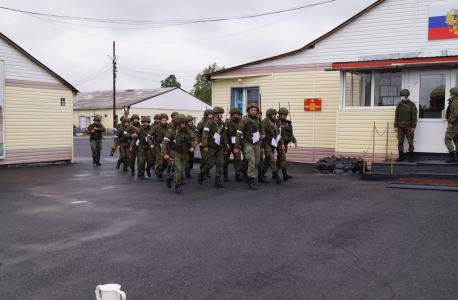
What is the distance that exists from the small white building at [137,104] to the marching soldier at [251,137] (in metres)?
39.9

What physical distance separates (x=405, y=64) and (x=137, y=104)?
41588 mm

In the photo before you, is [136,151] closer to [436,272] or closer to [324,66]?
[324,66]

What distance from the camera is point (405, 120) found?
37.8 ft

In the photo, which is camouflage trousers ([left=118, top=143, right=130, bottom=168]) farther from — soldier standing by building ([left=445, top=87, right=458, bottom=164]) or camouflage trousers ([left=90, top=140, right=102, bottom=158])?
soldier standing by building ([left=445, top=87, right=458, bottom=164])

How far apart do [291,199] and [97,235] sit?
419 cm

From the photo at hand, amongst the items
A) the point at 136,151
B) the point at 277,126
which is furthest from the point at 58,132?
the point at 277,126

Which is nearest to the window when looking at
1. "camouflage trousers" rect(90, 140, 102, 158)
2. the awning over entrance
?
the awning over entrance

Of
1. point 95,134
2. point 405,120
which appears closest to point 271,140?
point 405,120

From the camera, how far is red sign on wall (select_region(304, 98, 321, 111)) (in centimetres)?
1577

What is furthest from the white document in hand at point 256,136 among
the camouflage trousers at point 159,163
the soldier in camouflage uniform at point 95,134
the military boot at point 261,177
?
the soldier in camouflage uniform at point 95,134

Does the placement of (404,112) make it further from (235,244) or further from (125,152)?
(125,152)

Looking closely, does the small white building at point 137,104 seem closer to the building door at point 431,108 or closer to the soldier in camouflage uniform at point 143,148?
the soldier in camouflage uniform at point 143,148

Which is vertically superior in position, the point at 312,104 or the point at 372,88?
the point at 372,88

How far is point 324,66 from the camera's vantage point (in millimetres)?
15609
